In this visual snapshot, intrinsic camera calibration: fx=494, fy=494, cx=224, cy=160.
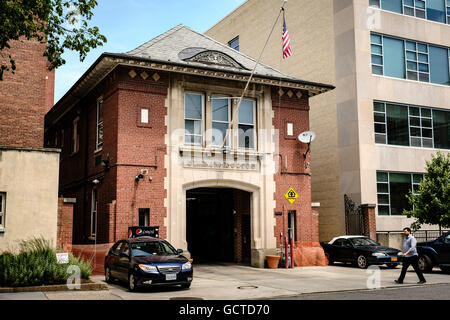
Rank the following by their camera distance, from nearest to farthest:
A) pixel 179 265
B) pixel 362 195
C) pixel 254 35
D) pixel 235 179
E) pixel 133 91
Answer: pixel 179 265 < pixel 133 91 < pixel 235 179 < pixel 362 195 < pixel 254 35

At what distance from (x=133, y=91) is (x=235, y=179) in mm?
5639

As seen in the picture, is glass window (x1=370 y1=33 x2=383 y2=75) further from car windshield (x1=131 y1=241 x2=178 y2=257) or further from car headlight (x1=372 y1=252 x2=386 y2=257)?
car windshield (x1=131 y1=241 x2=178 y2=257)

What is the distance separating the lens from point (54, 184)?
17125mm

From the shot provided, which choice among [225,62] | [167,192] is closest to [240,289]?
[167,192]

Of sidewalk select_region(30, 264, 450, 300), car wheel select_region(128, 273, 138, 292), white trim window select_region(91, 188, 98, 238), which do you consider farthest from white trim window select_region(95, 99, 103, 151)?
car wheel select_region(128, 273, 138, 292)

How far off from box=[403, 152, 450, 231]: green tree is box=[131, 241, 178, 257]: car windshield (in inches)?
535

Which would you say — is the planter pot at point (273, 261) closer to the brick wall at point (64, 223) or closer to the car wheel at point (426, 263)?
the car wheel at point (426, 263)

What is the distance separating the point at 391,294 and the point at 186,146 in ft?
34.6

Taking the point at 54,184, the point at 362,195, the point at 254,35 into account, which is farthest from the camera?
the point at 254,35

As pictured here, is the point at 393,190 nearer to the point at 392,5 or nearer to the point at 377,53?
the point at 377,53

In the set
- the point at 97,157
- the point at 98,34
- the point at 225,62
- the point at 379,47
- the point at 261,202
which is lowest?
the point at 261,202

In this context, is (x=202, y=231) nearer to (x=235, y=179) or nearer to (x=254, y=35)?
(x=235, y=179)

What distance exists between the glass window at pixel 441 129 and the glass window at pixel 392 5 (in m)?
6.25

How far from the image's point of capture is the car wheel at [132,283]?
1317 centimetres
